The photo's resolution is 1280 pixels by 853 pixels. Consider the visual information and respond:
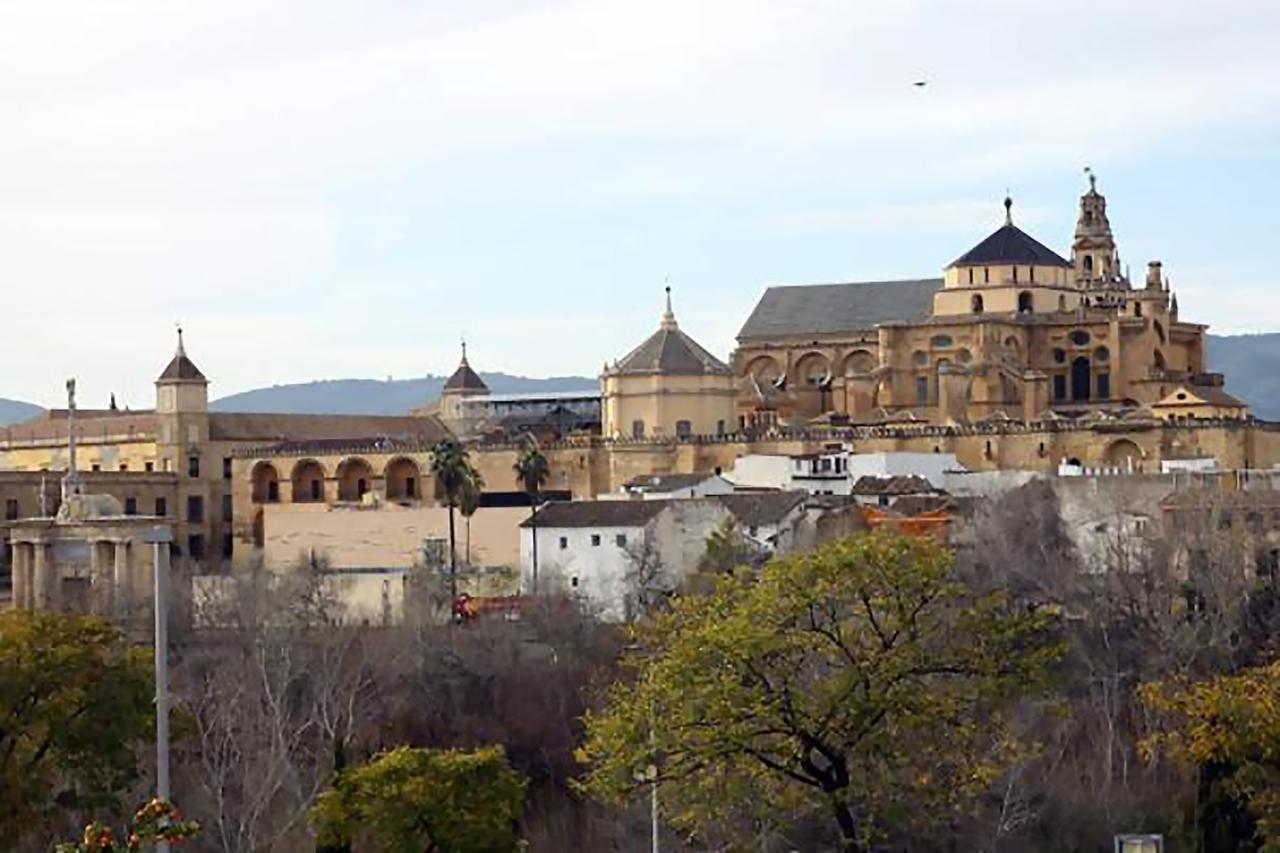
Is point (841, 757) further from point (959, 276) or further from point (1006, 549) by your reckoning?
point (959, 276)

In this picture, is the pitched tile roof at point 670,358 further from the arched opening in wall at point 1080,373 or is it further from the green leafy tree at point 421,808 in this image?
the green leafy tree at point 421,808

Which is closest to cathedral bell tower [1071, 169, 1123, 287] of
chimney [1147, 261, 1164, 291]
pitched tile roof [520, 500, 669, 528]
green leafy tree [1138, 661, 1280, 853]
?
chimney [1147, 261, 1164, 291]

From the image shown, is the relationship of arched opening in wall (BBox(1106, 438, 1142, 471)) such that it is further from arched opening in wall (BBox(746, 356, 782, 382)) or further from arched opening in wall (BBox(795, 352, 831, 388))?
arched opening in wall (BBox(746, 356, 782, 382))

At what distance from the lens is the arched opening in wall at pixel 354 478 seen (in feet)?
310

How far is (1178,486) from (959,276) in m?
20.8

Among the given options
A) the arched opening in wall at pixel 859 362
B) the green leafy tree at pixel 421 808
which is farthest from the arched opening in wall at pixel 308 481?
the green leafy tree at pixel 421 808

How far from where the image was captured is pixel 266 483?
9531 cm

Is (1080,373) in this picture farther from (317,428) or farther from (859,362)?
(317,428)

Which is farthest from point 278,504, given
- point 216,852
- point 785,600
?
point 785,600

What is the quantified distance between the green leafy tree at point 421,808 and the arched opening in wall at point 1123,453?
1738 inches

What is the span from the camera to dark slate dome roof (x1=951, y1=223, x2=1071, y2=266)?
308 feet

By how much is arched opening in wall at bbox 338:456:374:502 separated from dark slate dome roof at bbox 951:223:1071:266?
2221 cm

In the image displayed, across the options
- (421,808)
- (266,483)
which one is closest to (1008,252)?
(266,483)

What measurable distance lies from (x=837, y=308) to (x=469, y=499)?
25.6 meters
